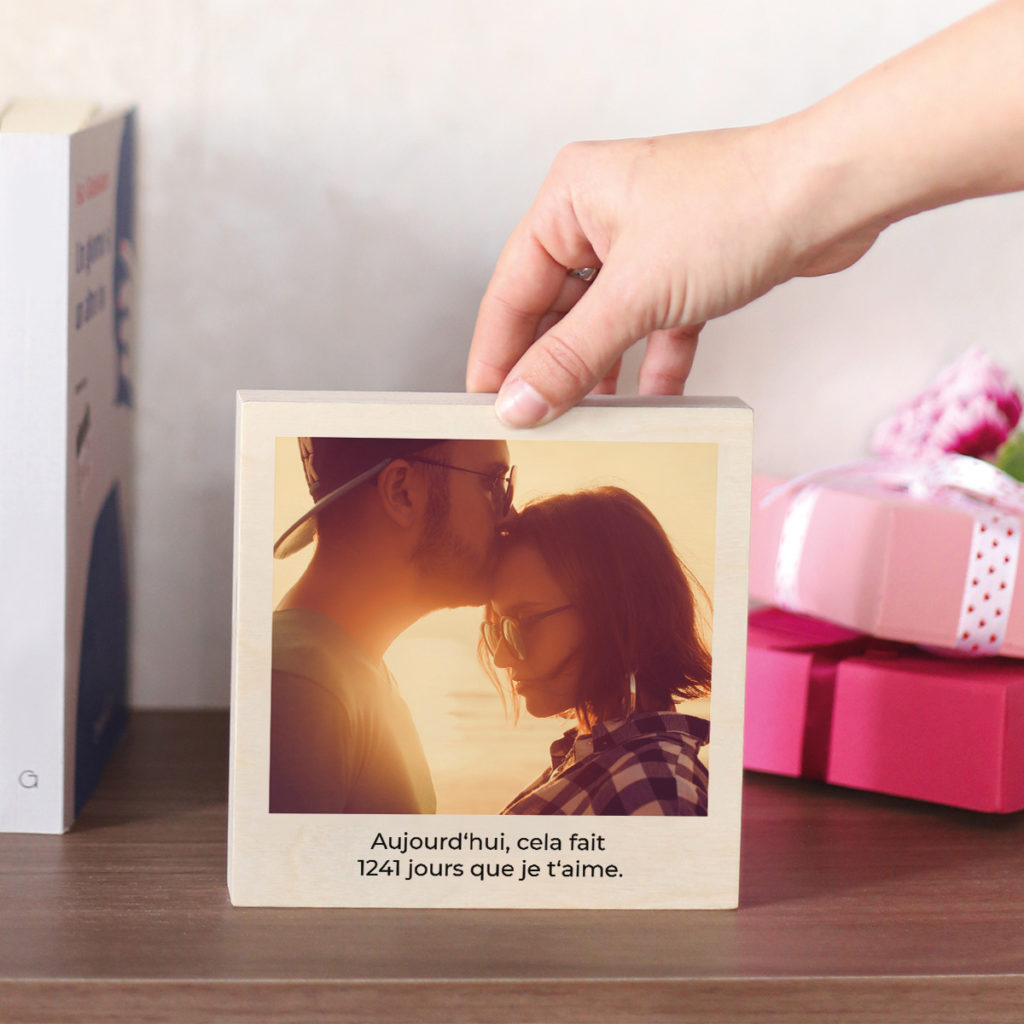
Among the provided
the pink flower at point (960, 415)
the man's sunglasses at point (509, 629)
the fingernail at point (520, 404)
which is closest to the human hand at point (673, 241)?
the fingernail at point (520, 404)

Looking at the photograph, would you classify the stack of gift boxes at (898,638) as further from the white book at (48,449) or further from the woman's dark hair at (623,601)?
the white book at (48,449)

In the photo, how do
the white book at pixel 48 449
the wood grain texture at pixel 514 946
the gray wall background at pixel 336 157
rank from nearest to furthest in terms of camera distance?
the wood grain texture at pixel 514 946 → the white book at pixel 48 449 → the gray wall background at pixel 336 157

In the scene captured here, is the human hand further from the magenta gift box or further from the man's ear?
the magenta gift box

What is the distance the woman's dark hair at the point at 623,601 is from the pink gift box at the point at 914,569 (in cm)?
21

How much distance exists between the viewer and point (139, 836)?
0.67 m

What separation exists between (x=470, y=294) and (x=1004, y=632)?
478 mm

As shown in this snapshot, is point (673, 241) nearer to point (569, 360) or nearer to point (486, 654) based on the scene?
point (569, 360)

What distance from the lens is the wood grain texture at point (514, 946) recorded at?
0.50 metres

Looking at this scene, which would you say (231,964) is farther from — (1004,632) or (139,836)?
(1004,632)

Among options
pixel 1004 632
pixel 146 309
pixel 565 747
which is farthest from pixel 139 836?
pixel 1004 632

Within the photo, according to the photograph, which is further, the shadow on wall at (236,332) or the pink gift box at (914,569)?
the shadow on wall at (236,332)

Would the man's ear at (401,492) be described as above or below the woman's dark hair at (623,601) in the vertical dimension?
above

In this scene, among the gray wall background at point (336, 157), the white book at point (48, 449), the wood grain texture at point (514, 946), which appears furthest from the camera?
the gray wall background at point (336, 157)

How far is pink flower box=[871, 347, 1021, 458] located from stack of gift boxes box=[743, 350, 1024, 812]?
80mm
